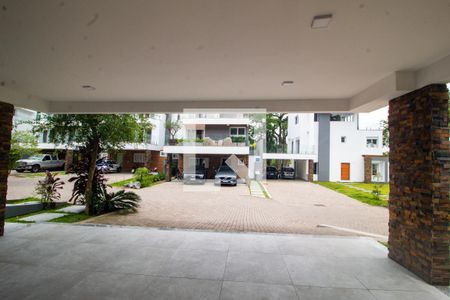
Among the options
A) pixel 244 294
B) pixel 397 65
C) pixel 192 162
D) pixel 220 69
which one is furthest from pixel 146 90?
pixel 192 162

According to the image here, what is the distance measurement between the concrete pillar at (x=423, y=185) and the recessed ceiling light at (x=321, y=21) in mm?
2310

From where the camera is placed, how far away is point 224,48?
10.2 ft

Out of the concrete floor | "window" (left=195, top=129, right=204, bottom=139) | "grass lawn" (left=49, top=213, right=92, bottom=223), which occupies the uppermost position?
"window" (left=195, top=129, right=204, bottom=139)

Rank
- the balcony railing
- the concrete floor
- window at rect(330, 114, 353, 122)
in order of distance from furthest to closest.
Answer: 1. window at rect(330, 114, 353, 122)
2. the balcony railing
3. the concrete floor

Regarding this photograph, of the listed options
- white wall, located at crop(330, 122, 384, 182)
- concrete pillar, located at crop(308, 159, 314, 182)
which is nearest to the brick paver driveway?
concrete pillar, located at crop(308, 159, 314, 182)

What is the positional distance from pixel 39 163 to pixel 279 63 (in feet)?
82.9

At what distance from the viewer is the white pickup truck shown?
819 inches

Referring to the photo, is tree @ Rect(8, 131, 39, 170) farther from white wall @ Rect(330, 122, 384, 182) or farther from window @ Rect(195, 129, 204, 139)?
white wall @ Rect(330, 122, 384, 182)

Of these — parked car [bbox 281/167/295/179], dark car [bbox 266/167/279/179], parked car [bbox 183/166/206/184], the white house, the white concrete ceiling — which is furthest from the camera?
parked car [bbox 281/167/295/179]

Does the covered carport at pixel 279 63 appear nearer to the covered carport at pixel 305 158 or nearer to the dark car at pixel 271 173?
the covered carport at pixel 305 158

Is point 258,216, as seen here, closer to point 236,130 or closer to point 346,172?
point 236,130

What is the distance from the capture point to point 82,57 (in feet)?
11.4

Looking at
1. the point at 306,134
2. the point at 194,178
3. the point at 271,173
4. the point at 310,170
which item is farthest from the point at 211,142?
the point at 306,134

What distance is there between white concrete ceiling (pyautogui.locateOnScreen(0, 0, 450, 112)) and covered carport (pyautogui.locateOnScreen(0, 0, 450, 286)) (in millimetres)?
16
